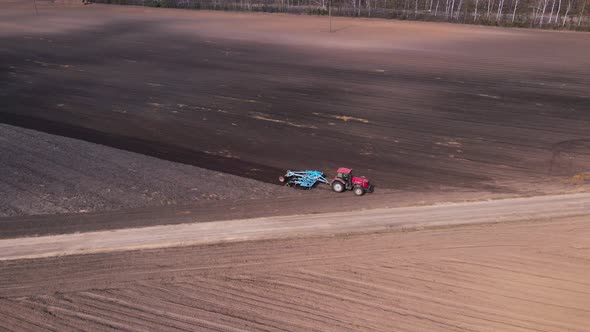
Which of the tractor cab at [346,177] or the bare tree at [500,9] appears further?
the bare tree at [500,9]

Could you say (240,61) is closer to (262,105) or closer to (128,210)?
(262,105)

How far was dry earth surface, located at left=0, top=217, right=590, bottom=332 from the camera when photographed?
13586 mm

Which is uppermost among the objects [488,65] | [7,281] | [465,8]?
[465,8]

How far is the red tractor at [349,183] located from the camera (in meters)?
21.2

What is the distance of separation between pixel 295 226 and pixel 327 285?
400cm

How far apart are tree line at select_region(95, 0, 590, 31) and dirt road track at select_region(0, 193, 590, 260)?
48568 millimetres

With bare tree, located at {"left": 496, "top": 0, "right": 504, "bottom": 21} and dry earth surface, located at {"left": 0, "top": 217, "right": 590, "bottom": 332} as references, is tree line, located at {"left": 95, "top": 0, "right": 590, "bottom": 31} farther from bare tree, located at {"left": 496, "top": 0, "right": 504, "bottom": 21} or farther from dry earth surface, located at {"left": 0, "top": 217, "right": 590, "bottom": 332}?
dry earth surface, located at {"left": 0, "top": 217, "right": 590, "bottom": 332}

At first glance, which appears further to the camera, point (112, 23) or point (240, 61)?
point (112, 23)

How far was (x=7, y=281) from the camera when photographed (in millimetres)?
15453

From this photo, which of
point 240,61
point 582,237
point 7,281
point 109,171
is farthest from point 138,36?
point 582,237

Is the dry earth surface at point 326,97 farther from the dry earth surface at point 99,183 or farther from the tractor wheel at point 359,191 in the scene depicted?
the tractor wheel at point 359,191

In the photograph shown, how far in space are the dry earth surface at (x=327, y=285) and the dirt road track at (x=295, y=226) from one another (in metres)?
0.61

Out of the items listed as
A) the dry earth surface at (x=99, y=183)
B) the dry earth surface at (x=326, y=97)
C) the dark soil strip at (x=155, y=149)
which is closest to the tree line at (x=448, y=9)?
the dry earth surface at (x=326, y=97)

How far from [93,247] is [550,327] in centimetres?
1490
